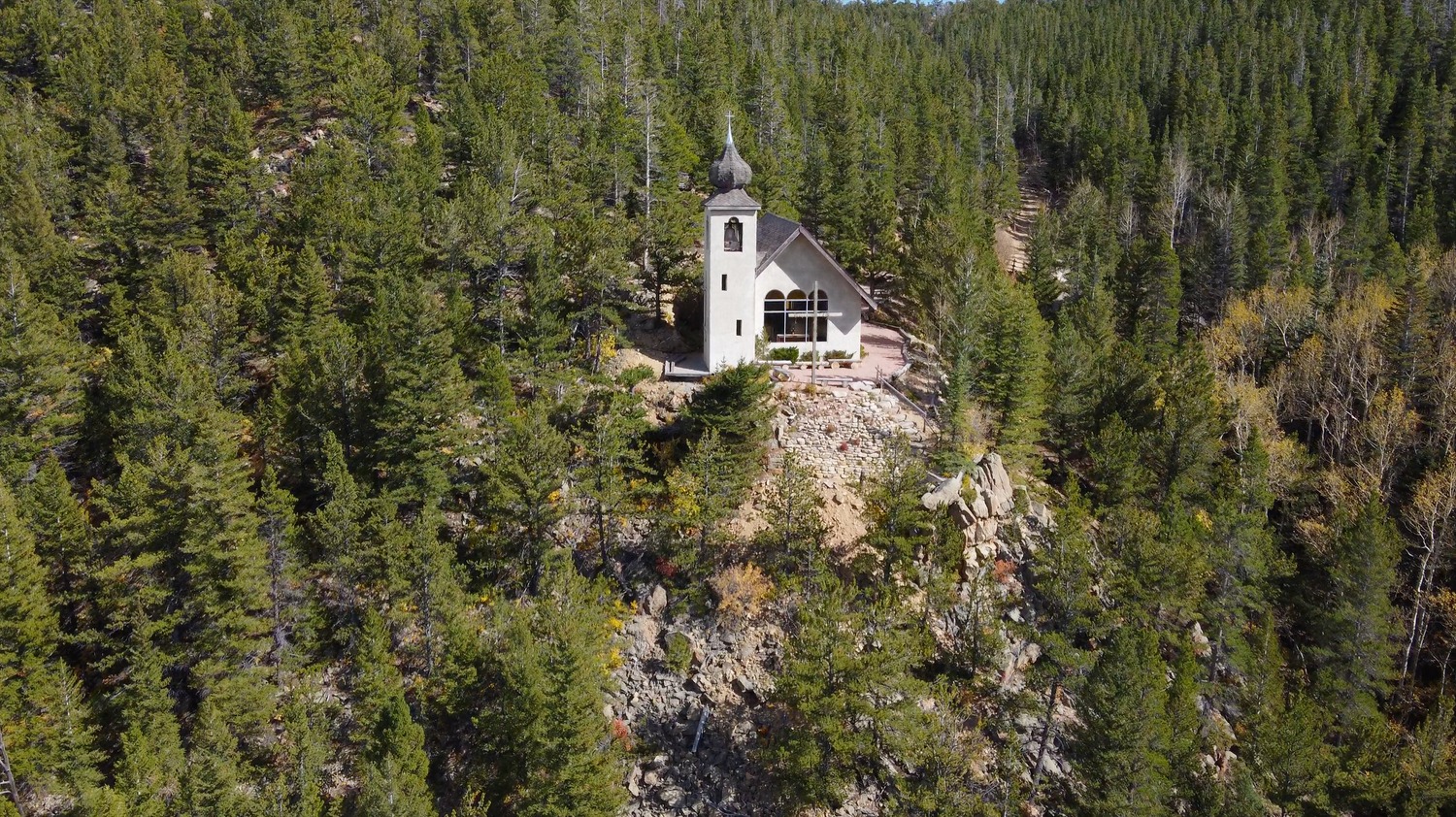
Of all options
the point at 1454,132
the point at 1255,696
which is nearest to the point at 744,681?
the point at 1255,696

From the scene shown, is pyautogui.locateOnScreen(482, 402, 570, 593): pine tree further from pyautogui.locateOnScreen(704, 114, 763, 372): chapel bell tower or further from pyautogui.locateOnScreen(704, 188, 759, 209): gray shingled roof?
pyautogui.locateOnScreen(704, 188, 759, 209): gray shingled roof

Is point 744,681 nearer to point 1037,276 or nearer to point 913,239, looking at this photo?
point 913,239

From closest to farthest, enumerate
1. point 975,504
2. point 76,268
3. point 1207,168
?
point 975,504 → point 76,268 → point 1207,168

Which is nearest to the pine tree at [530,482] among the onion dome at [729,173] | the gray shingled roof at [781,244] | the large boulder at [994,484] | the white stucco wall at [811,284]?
the white stucco wall at [811,284]

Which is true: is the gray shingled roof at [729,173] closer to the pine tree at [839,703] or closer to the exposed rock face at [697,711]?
the exposed rock face at [697,711]

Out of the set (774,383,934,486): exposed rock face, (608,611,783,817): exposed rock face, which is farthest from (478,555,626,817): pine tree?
(774,383,934,486): exposed rock face

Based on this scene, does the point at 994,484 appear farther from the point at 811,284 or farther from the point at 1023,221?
the point at 1023,221

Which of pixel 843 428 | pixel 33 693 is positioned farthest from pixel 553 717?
pixel 843 428
